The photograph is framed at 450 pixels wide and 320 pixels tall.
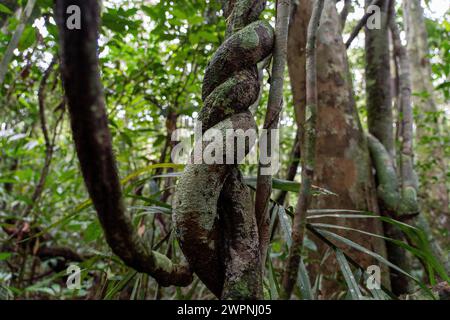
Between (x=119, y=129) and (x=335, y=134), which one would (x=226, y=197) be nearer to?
(x=335, y=134)

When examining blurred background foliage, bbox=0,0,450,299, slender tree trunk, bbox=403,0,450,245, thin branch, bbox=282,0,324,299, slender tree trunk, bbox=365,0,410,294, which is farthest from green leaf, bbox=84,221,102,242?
slender tree trunk, bbox=403,0,450,245

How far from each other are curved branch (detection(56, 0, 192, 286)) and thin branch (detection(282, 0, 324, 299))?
20 centimetres

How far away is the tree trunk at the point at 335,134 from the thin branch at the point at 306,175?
3.28 ft

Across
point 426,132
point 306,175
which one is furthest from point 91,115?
point 426,132

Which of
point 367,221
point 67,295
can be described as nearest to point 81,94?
point 367,221

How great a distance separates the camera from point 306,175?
50cm

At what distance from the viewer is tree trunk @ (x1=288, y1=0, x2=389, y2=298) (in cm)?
154

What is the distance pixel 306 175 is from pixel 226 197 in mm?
154

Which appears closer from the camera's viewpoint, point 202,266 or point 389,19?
point 202,266

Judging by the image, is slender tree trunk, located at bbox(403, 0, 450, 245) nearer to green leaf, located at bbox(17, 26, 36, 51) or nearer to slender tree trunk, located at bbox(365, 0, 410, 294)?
slender tree trunk, located at bbox(365, 0, 410, 294)

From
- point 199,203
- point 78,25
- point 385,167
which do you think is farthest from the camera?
point 385,167

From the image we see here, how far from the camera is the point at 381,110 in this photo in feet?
6.26

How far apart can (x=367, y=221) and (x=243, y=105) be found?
1052mm

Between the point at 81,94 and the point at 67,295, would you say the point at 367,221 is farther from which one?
the point at 67,295
